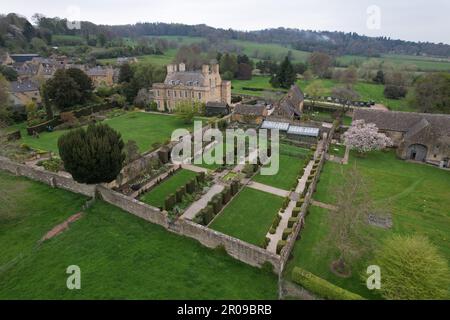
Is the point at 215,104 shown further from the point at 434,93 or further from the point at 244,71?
the point at 244,71

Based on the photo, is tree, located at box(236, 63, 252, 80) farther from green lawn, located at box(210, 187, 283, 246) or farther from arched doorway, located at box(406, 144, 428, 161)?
green lawn, located at box(210, 187, 283, 246)

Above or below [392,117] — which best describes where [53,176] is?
below

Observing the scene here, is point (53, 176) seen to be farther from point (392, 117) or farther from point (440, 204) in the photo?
point (392, 117)

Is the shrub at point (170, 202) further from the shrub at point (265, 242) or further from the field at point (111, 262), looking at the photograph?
the shrub at point (265, 242)

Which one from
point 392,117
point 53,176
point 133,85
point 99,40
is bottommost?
point 53,176

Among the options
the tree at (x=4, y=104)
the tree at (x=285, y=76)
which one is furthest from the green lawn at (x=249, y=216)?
the tree at (x=285, y=76)
